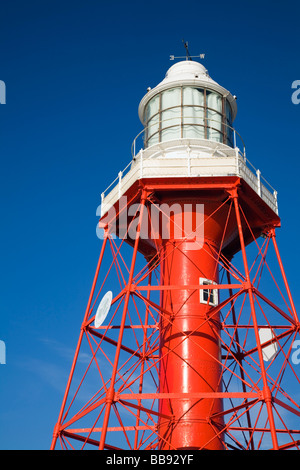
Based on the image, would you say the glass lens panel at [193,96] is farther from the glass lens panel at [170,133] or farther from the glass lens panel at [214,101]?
the glass lens panel at [170,133]

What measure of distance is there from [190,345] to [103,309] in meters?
3.49

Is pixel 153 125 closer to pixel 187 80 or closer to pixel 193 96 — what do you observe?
pixel 193 96

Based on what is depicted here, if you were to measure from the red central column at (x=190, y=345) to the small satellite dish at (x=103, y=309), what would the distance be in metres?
2.33

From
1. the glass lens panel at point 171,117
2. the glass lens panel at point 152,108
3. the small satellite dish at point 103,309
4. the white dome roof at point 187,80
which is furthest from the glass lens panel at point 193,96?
the small satellite dish at point 103,309

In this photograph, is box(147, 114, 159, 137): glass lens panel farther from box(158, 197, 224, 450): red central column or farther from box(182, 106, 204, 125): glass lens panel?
box(158, 197, 224, 450): red central column

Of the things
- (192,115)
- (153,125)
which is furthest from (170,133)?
(153,125)

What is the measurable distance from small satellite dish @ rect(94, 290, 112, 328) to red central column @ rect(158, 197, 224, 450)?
2.33 meters

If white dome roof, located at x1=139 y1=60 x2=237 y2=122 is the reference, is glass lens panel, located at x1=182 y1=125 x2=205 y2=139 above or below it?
below

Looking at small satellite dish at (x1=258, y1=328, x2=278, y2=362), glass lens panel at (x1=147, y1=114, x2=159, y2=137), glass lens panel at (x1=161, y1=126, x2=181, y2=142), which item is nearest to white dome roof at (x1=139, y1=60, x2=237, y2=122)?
glass lens panel at (x1=147, y1=114, x2=159, y2=137)

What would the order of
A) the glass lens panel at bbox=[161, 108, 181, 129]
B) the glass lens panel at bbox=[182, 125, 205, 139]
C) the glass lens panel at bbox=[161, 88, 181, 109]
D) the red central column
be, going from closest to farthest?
the red central column < the glass lens panel at bbox=[182, 125, 205, 139] < the glass lens panel at bbox=[161, 108, 181, 129] < the glass lens panel at bbox=[161, 88, 181, 109]

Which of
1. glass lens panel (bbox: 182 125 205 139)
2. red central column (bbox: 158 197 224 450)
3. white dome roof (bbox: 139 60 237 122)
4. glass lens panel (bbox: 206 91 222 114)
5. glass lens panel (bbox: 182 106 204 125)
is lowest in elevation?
red central column (bbox: 158 197 224 450)

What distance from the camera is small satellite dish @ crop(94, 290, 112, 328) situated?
24062 millimetres

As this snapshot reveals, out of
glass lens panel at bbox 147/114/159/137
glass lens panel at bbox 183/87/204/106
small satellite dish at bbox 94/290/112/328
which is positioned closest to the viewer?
small satellite dish at bbox 94/290/112/328

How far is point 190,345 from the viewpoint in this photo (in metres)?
23.8
